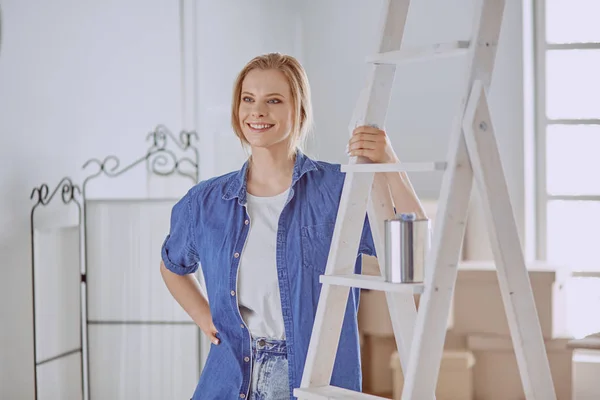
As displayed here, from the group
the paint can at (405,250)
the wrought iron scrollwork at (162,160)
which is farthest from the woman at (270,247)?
the wrought iron scrollwork at (162,160)

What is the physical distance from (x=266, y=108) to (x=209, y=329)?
0.64 meters

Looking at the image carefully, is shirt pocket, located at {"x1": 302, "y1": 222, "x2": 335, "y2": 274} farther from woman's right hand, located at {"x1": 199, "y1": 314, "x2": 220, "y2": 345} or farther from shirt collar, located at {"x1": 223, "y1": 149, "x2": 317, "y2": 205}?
woman's right hand, located at {"x1": 199, "y1": 314, "x2": 220, "y2": 345}

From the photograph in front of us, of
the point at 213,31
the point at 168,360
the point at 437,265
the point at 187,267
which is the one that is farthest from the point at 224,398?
the point at 213,31

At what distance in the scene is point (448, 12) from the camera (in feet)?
13.3

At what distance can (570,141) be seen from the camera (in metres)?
4.15

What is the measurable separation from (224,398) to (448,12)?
2.50 meters

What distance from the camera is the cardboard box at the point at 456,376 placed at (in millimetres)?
3678

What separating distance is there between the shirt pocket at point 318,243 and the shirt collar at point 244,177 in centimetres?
12

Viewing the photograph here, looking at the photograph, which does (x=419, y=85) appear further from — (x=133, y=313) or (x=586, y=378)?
(x=133, y=313)

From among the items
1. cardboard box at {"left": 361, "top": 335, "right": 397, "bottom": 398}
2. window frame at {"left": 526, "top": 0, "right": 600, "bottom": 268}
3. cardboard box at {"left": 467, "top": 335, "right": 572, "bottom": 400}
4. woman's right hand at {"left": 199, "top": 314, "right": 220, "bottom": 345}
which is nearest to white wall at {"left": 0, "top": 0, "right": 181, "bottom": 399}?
woman's right hand at {"left": 199, "top": 314, "right": 220, "bottom": 345}

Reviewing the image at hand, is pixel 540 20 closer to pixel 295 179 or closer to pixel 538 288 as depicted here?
pixel 538 288

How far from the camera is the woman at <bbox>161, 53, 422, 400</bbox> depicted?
206cm

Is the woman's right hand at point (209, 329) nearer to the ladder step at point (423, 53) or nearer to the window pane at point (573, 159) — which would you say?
the ladder step at point (423, 53)

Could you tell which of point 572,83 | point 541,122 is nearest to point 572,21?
point 572,83
